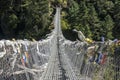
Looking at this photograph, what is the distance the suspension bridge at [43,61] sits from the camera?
453cm

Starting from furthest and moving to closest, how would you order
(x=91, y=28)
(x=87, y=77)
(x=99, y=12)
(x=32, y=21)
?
(x=99, y=12)
(x=91, y=28)
(x=32, y=21)
(x=87, y=77)

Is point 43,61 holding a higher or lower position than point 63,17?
higher

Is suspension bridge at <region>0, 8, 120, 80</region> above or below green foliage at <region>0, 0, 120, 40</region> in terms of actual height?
above

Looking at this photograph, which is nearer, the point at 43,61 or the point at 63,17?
the point at 43,61

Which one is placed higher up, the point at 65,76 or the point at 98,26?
the point at 65,76

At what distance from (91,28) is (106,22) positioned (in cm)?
84

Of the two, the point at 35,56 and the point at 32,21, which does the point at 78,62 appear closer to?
the point at 35,56

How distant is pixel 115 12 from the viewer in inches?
947

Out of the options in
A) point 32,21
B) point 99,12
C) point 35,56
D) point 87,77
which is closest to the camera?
point 87,77

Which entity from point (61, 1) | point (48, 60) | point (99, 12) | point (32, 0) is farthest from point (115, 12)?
point (48, 60)

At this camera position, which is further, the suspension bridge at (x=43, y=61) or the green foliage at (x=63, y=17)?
the green foliage at (x=63, y=17)

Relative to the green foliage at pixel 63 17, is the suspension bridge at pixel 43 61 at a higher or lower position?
higher

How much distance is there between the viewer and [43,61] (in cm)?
650

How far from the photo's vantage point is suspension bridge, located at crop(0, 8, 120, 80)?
4531 mm
